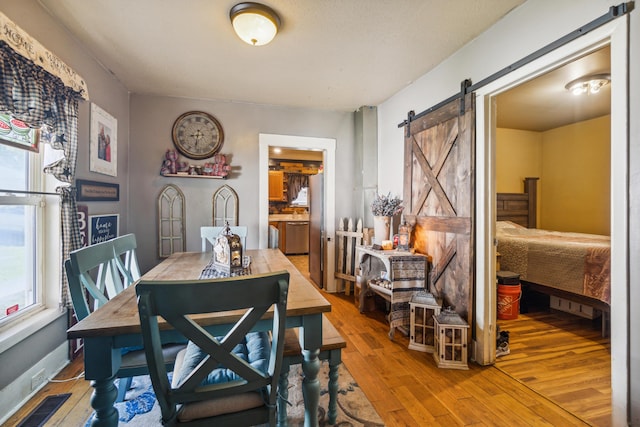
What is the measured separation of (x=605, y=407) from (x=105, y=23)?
13.9 ft

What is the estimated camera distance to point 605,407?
5.52 ft

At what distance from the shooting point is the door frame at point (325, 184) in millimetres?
3678

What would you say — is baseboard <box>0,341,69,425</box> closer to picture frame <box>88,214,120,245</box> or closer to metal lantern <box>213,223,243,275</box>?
picture frame <box>88,214,120,245</box>

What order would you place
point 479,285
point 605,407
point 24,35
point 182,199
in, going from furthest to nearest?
point 182,199
point 479,285
point 605,407
point 24,35

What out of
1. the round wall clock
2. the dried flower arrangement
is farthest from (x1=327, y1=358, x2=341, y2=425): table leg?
the round wall clock

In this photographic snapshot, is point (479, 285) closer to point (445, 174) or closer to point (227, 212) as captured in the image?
point (445, 174)

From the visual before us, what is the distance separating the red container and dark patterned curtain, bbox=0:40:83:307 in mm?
4047

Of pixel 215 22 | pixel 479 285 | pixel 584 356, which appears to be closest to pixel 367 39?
pixel 215 22

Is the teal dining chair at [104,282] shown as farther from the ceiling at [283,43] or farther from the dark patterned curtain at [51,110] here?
the ceiling at [283,43]

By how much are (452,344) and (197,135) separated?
3.53m

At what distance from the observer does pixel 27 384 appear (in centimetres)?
176

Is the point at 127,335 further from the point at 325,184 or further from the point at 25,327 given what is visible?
the point at 325,184

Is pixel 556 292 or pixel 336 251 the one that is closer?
pixel 556 292

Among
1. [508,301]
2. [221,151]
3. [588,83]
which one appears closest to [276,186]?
[221,151]
